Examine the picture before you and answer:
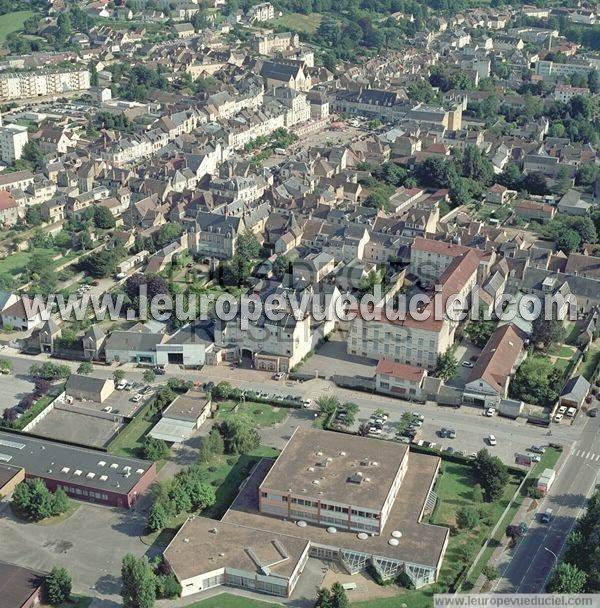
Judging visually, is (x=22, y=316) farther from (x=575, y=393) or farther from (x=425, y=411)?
(x=575, y=393)

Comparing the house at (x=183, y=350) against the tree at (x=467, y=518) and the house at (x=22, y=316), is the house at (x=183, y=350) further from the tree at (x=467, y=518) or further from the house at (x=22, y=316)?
the tree at (x=467, y=518)

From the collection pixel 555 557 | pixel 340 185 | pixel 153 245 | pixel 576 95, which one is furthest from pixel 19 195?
pixel 576 95

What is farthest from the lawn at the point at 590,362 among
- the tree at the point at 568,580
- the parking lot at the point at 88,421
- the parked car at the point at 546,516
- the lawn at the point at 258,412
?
the parking lot at the point at 88,421

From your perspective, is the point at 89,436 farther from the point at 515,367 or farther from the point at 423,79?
the point at 423,79

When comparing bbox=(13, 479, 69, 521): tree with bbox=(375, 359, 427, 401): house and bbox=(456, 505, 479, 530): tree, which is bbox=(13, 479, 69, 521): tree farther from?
bbox=(375, 359, 427, 401): house

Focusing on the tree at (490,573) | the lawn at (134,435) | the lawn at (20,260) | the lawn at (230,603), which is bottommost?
the lawn at (20,260)

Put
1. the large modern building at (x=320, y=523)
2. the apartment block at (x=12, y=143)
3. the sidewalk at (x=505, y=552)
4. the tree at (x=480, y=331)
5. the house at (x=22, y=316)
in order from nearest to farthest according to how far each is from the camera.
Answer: the large modern building at (x=320, y=523) < the sidewalk at (x=505, y=552) < the tree at (x=480, y=331) < the house at (x=22, y=316) < the apartment block at (x=12, y=143)
